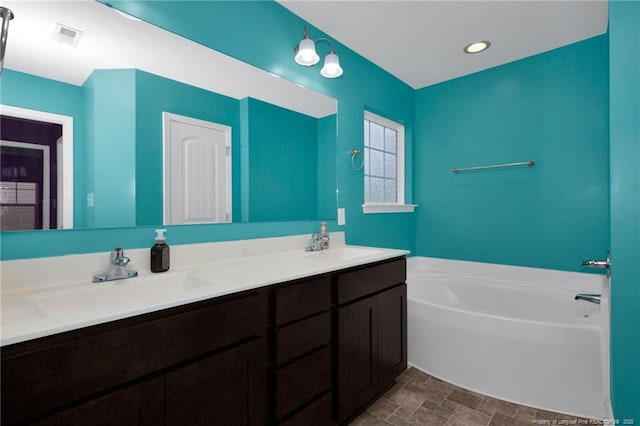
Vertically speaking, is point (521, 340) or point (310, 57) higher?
point (310, 57)

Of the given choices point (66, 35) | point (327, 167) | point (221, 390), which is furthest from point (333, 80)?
point (221, 390)

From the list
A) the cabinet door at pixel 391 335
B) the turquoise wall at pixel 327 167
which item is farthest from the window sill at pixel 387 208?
the cabinet door at pixel 391 335

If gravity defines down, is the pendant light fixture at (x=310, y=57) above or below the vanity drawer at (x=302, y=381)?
above

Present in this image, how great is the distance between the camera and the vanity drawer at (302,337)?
1203mm

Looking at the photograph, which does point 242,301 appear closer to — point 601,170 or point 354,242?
point 354,242

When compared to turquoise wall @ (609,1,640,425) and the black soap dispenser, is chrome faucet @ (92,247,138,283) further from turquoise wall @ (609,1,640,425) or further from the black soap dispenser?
turquoise wall @ (609,1,640,425)

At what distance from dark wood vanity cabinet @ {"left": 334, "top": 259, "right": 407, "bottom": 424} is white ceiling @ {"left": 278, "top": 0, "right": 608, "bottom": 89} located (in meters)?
1.58

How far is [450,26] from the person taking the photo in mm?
2105

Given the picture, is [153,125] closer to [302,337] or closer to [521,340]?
[302,337]

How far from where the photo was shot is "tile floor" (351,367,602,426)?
1.66 metres

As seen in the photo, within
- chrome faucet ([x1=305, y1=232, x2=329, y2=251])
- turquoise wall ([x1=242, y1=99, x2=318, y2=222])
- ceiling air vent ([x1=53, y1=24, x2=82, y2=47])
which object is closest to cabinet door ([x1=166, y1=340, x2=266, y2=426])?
turquoise wall ([x1=242, y1=99, x2=318, y2=222])

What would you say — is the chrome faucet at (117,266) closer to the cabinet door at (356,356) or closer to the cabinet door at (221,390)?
the cabinet door at (221,390)

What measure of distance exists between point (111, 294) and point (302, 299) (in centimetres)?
69

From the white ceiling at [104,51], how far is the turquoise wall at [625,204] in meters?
1.69
